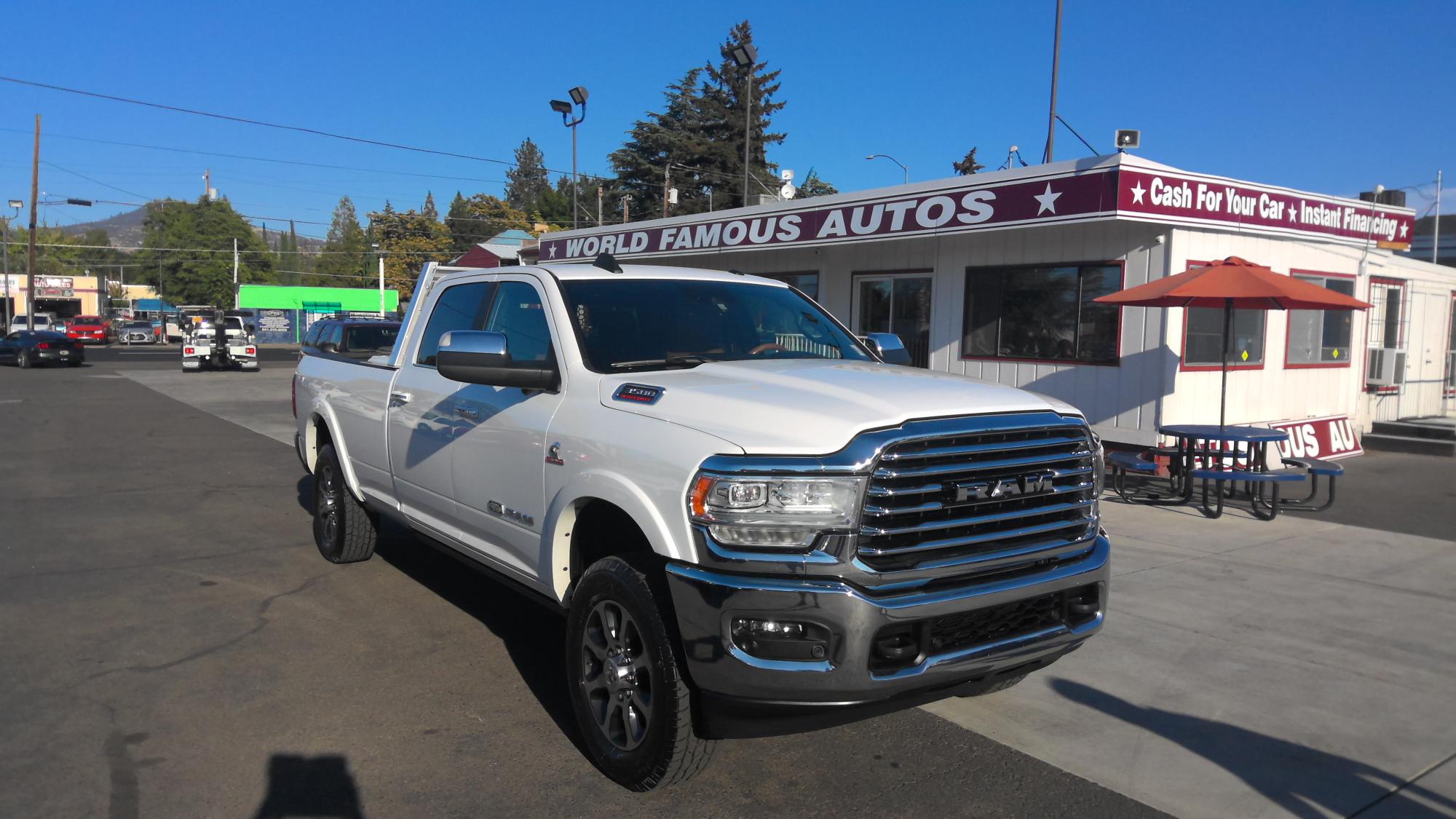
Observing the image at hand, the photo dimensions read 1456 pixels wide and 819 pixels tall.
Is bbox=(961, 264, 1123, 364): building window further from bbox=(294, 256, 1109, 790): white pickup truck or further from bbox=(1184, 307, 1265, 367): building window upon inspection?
bbox=(294, 256, 1109, 790): white pickup truck

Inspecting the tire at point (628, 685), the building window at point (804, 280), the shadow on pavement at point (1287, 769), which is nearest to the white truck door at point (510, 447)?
the tire at point (628, 685)

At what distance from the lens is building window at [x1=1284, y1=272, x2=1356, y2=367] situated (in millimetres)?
13078

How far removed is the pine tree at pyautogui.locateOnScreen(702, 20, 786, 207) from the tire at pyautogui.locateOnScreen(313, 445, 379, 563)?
159ft

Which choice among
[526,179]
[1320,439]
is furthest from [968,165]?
[526,179]

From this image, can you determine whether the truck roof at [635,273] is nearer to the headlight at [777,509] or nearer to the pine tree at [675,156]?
the headlight at [777,509]

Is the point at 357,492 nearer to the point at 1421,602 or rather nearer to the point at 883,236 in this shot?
the point at 1421,602

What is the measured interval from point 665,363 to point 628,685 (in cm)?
142

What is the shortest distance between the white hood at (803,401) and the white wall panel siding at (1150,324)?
26.3ft

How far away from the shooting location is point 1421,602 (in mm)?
A: 6410

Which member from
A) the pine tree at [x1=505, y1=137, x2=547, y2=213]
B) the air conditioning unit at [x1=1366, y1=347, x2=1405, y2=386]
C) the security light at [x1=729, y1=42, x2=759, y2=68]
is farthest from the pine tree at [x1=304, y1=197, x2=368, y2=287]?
the air conditioning unit at [x1=1366, y1=347, x2=1405, y2=386]

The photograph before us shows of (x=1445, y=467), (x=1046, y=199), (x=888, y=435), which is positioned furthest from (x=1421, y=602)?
(x=1445, y=467)

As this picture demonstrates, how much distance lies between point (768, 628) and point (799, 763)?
3.70 ft

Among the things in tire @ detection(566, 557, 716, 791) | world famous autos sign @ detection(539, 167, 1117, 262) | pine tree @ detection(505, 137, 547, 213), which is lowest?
tire @ detection(566, 557, 716, 791)

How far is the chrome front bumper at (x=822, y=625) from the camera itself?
3.12 metres
